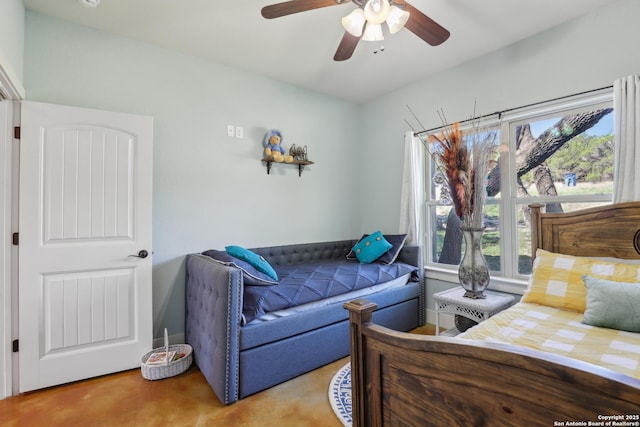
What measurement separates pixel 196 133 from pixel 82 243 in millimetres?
1269

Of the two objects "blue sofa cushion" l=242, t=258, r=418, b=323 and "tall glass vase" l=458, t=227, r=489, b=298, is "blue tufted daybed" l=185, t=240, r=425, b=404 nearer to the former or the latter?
"blue sofa cushion" l=242, t=258, r=418, b=323

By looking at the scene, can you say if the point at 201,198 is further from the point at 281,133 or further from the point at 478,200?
the point at 478,200

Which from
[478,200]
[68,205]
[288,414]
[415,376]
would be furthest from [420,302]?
[68,205]

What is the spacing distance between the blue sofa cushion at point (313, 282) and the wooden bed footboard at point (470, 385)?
1045mm

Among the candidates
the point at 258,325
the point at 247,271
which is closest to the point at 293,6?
the point at 247,271

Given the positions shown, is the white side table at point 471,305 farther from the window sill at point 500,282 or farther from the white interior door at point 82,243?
the white interior door at point 82,243

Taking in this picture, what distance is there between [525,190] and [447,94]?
121 centimetres

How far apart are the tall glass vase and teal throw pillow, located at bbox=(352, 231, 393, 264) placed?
2.90 ft

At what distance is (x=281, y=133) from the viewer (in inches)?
126

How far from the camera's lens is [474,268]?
2332 mm

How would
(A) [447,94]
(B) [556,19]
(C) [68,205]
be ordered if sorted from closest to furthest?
1. (C) [68,205]
2. (B) [556,19]
3. (A) [447,94]

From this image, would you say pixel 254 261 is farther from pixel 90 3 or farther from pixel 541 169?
pixel 541 169

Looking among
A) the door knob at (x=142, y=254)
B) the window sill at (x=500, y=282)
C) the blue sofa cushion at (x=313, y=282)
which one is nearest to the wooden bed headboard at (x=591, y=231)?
the window sill at (x=500, y=282)

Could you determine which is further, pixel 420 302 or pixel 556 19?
pixel 420 302
